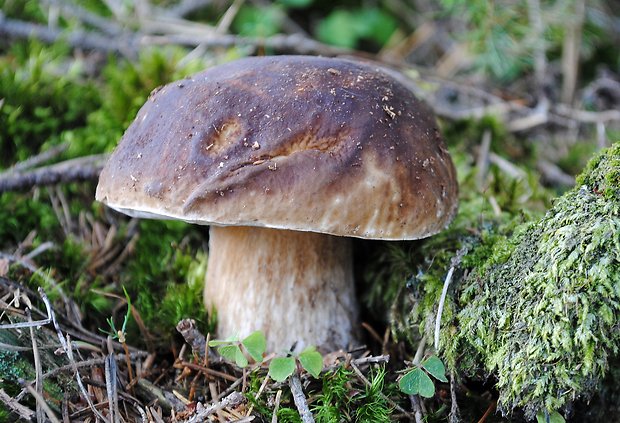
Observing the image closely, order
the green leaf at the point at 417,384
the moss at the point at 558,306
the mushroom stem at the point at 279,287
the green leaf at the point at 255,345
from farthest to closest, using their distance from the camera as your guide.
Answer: the mushroom stem at the point at 279,287 < the green leaf at the point at 255,345 < the green leaf at the point at 417,384 < the moss at the point at 558,306

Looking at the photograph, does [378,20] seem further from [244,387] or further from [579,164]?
[244,387]

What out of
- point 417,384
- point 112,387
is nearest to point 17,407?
point 112,387

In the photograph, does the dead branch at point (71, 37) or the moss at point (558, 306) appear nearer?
the moss at point (558, 306)

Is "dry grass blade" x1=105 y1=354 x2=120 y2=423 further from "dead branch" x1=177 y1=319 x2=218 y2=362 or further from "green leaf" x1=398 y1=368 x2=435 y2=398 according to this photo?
"green leaf" x1=398 y1=368 x2=435 y2=398

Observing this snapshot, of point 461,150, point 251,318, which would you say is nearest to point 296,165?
point 251,318

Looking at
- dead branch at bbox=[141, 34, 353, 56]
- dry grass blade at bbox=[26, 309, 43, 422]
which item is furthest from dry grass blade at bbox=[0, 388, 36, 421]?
dead branch at bbox=[141, 34, 353, 56]

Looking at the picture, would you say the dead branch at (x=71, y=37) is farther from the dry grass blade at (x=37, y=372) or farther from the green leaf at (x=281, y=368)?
the green leaf at (x=281, y=368)

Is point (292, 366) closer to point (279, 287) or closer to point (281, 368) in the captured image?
point (281, 368)

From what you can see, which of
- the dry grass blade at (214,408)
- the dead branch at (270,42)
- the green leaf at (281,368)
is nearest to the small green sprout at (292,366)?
the green leaf at (281,368)
